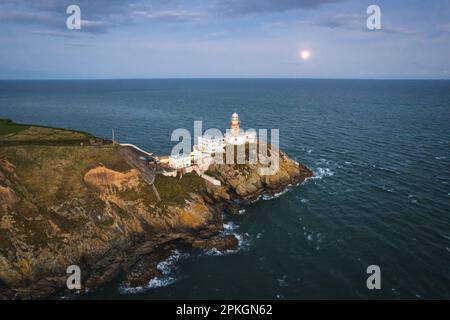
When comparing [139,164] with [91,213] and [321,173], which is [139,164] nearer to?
[91,213]

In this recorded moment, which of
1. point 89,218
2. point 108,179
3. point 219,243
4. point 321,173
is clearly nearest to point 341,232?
point 219,243

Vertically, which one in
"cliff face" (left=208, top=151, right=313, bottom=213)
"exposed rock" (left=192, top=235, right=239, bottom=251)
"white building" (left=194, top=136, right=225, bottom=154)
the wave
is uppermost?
"white building" (left=194, top=136, right=225, bottom=154)

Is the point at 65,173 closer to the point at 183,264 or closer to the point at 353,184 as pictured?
the point at 183,264

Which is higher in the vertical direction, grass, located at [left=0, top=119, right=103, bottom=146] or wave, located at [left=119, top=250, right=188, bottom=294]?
grass, located at [left=0, top=119, right=103, bottom=146]

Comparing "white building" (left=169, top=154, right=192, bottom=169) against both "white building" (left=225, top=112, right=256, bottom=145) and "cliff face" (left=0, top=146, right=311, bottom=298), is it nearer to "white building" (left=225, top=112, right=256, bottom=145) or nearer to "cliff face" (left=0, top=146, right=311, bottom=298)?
"cliff face" (left=0, top=146, right=311, bottom=298)

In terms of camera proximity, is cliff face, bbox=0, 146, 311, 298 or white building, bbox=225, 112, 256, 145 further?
white building, bbox=225, 112, 256, 145

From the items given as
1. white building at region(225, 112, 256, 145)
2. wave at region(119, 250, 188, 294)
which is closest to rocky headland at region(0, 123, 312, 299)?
wave at region(119, 250, 188, 294)

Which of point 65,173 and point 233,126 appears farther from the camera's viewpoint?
point 233,126
